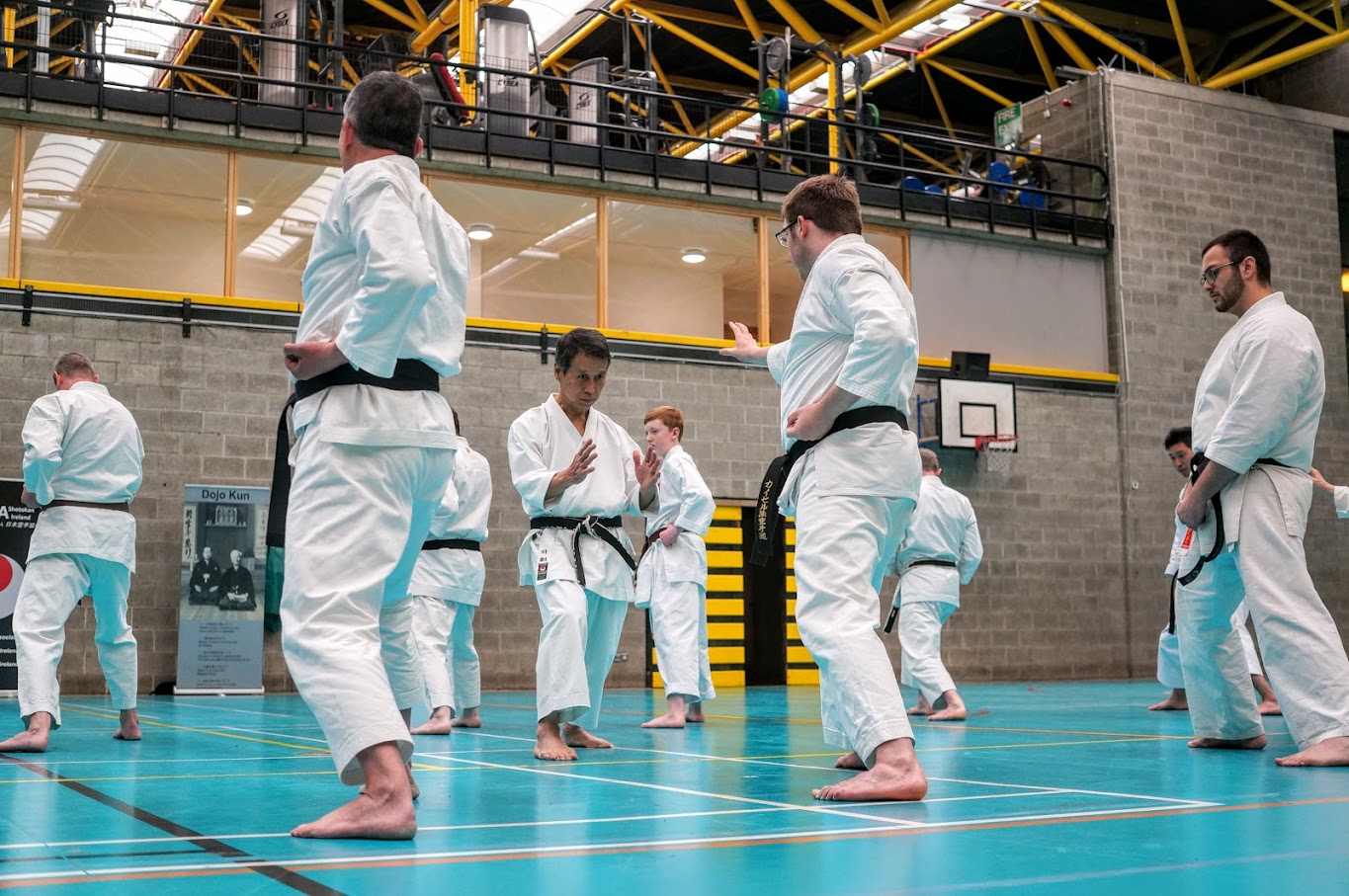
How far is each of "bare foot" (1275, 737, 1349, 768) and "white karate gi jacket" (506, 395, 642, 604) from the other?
102 inches

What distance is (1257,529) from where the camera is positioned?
16.2 feet

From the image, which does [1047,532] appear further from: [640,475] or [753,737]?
[640,475]

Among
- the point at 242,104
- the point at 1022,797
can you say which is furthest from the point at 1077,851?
the point at 242,104

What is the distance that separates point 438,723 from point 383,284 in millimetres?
4167

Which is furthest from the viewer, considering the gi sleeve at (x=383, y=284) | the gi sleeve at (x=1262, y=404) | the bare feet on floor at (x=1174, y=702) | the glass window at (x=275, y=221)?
the glass window at (x=275, y=221)

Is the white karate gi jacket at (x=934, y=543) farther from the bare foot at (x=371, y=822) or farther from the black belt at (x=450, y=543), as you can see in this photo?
the bare foot at (x=371, y=822)

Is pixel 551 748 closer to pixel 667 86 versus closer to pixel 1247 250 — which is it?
pixel 1247 250

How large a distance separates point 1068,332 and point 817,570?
1443cm

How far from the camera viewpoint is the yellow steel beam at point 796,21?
59.4 feet

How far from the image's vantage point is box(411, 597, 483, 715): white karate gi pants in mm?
7059

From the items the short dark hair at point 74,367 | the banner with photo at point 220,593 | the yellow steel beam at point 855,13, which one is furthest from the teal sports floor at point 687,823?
the yellow steel beam at point 855,13

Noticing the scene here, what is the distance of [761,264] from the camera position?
15.8m

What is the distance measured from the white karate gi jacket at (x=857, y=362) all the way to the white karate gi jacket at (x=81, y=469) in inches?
134

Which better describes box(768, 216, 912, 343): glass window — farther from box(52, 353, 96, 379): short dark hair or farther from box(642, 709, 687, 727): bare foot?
box(52, 353, 96, 379): short dark hair
